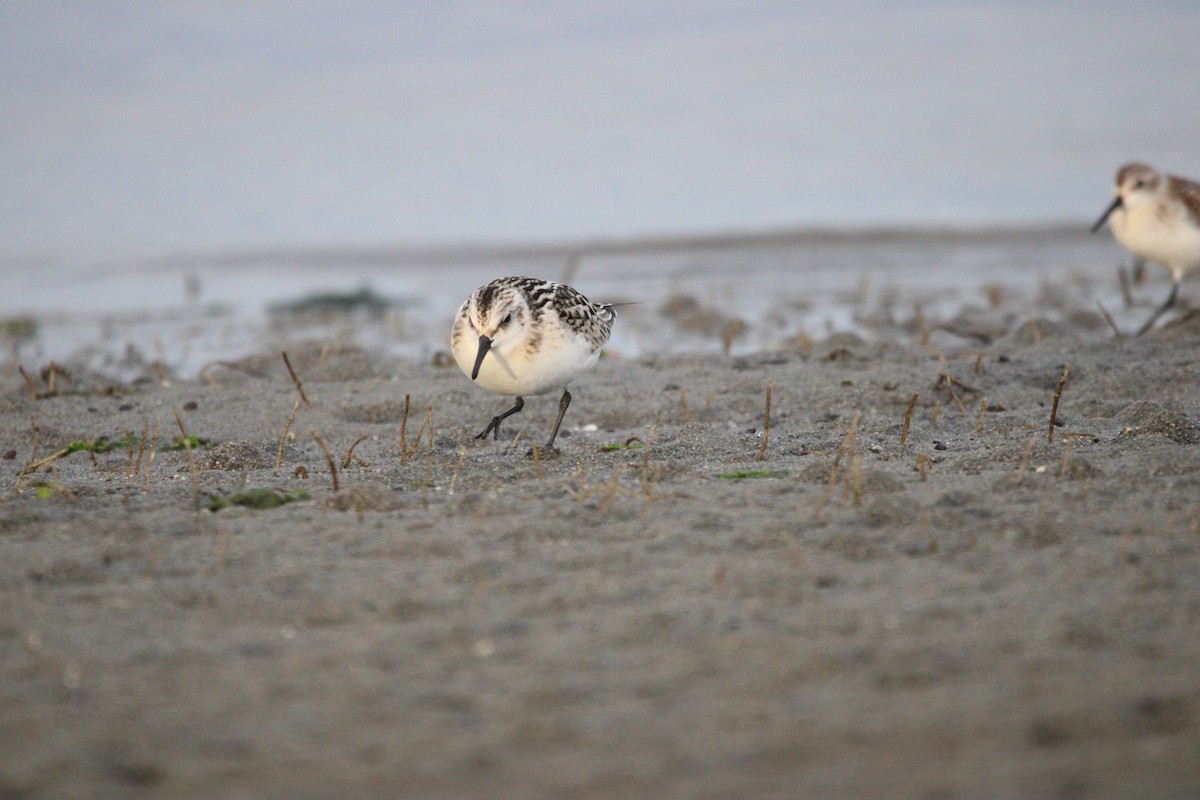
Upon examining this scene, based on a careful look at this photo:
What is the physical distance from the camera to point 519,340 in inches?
253

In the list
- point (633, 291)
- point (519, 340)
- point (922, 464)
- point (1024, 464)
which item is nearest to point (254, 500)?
point (519, 340)

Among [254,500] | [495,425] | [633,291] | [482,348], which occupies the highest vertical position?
[633,291]

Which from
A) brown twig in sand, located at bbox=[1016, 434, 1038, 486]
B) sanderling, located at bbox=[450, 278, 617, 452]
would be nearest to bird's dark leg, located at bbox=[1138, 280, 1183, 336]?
brown twig in sand, located at bbox=[1016, 434, 1038, 486]

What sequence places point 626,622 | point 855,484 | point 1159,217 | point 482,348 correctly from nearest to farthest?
point 626,622 < point 855,484 < point 482,348 < point 1159,217

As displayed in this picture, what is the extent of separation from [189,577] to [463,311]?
2.95 meters

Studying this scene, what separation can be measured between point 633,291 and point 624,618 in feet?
40.5

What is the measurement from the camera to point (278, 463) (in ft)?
19.5

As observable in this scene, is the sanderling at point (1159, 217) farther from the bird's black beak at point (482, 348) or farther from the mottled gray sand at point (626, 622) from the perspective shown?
the bird's black beak at point (482, 348)

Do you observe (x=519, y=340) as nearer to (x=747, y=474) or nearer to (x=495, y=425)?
(x=495, y=425)

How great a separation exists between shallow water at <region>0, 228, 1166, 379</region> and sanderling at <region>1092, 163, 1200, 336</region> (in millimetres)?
749

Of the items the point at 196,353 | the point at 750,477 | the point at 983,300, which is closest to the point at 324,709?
the point at 750,477

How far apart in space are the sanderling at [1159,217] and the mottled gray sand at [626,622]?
5.43m

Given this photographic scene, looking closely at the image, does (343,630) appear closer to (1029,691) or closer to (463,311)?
(1029,691)

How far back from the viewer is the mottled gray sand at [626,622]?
2.83m
